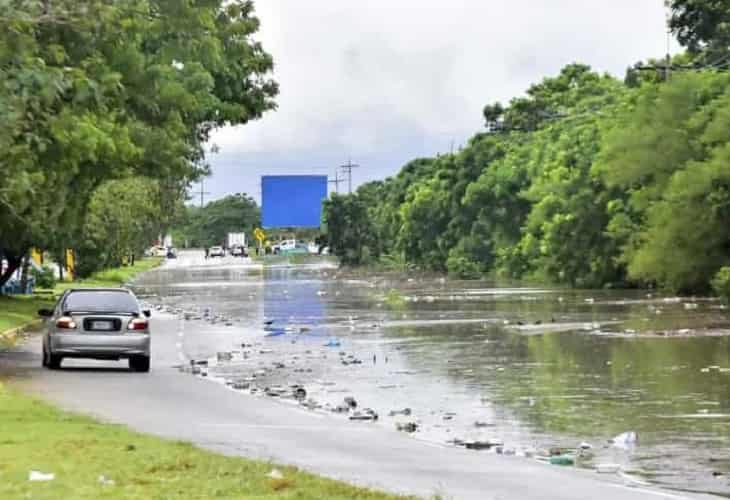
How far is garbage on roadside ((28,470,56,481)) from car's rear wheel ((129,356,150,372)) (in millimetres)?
15978

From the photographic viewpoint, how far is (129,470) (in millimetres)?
14914

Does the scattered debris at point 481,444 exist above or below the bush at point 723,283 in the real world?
below

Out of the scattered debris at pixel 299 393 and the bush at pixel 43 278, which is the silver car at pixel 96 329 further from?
the bush at pixel 43 278

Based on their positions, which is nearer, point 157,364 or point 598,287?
point 157,364

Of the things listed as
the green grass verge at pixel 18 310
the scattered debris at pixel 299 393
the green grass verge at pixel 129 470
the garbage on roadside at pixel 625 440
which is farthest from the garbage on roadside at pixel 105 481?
the green grass verge at pixel 18 310

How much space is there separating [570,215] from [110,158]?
181 feet

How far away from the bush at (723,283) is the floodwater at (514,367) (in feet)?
2.32

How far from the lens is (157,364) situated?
110ft

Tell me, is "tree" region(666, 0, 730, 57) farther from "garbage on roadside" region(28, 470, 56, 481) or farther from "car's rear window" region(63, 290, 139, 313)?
"garbage on roadside" region(28, 470, 56, 481)

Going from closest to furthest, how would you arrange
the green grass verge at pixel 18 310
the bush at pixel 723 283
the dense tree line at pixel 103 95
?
1. the dense tree line at pixel 103 95
2. the green grass verge at pixel 18 310
3. the bush at pixel 723 283

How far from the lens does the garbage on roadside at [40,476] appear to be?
46.3ft

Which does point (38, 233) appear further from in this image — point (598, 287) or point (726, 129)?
point (598, 287)

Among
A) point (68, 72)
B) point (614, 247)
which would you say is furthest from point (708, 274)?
point (68, 72)

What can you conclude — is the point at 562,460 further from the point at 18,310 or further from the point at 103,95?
the point at 18,310
